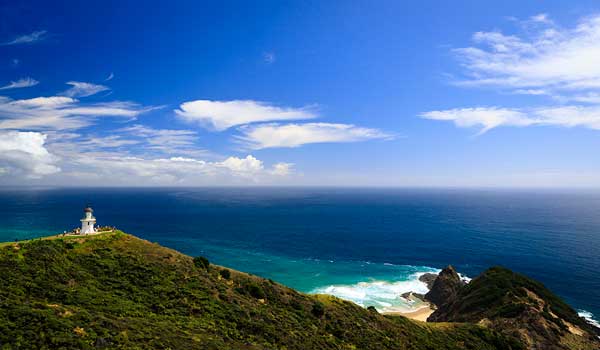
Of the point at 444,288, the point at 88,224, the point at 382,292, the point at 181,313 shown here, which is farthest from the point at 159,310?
the point at 444,288

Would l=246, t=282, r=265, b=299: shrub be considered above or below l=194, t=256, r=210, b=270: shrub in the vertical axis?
below

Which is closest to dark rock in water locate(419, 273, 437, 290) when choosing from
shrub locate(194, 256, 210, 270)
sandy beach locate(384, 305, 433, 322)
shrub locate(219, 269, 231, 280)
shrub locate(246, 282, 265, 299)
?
sandy beach locate(384, 305, 433, 322)

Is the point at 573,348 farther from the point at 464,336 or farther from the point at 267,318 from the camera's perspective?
the point at 267,318

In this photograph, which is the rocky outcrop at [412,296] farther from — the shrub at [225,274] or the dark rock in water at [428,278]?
the shrub at [225,274]

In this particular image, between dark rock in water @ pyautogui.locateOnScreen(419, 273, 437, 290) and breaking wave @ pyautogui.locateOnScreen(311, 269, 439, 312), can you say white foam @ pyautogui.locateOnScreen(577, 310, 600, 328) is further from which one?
breaking wave @ pyautogui.locateOnScreen(311, 269, 439, 312)

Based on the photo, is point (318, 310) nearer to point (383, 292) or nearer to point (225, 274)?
point (225, 274)


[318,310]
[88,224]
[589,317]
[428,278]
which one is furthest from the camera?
[428,278]
